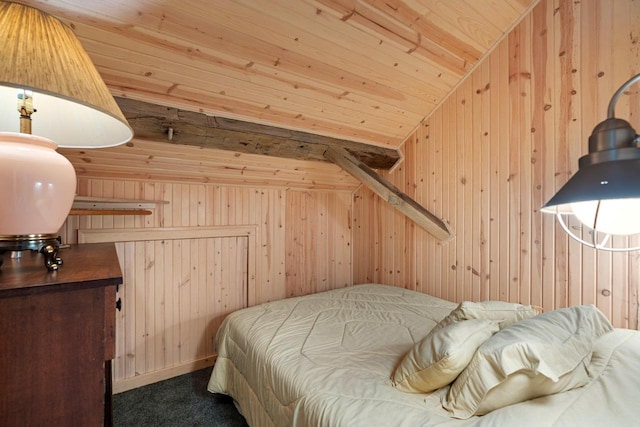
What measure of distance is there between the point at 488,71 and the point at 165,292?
122 inches

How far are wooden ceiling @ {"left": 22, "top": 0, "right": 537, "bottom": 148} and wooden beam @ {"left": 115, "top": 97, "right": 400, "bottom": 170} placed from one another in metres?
0.05

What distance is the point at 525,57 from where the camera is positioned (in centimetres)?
198

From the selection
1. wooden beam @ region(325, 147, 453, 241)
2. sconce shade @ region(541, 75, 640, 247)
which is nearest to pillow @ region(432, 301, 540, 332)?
sconce shade @ region(541, 75, 640, 247)

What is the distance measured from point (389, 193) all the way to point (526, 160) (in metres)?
0.96

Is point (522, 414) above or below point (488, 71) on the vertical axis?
below

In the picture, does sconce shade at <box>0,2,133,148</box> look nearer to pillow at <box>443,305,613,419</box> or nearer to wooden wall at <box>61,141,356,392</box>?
pillow at <box>443,305,613,419</box>

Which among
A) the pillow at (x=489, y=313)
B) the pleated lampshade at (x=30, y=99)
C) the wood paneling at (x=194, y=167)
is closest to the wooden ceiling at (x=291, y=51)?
the wood paneling at (x=194, y=167)

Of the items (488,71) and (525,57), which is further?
(488,71)

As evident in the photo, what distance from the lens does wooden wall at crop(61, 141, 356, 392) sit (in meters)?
2.06

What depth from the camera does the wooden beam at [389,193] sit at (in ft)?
7.55

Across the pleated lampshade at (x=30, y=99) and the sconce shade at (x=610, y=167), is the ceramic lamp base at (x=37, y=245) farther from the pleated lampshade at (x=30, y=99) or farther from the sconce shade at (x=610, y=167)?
the sconce shade at (x=610, y=167)

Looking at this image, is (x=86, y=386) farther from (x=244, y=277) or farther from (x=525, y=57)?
(x=525, y=57)

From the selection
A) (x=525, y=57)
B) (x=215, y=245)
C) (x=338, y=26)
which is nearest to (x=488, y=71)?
(x=525, y=57)

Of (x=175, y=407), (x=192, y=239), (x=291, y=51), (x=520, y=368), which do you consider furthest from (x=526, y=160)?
(x=175, y=407)
